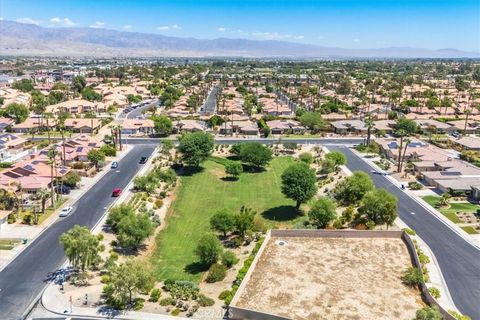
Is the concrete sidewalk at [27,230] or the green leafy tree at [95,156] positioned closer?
→ the concrete sidewalk at [27,230]

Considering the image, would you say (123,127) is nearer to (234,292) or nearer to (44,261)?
(44,261)

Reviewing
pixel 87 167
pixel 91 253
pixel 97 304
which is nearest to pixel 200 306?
pixel 97 304

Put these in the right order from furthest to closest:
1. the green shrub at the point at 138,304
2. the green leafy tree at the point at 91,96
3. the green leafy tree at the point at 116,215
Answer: the green leafy tree at the point at 91,96
the green leafy tree at the point at 116,215
the green shrub at the point at 138,304

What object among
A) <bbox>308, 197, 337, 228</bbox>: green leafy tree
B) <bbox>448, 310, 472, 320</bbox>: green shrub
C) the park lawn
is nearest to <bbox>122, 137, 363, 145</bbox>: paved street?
the park lawn

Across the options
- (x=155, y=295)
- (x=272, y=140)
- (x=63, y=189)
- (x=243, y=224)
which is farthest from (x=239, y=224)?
(x=272, y=140)

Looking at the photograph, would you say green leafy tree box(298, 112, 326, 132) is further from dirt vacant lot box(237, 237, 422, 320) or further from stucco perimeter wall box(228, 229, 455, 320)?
dirt vacant lot box(237, 237, 422, 320)

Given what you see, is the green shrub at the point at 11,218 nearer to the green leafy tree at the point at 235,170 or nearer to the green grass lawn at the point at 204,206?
the green grass lawn at the point at 204,206

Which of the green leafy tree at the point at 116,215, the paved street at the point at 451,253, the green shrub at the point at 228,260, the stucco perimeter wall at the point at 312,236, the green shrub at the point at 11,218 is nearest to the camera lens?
the stucco perimeter wall at the point at 312,236

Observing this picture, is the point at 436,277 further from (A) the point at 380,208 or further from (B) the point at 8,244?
(B) the point at 8,244

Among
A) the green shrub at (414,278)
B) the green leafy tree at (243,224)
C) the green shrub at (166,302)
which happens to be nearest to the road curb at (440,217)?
the green shrub at (414,278)
